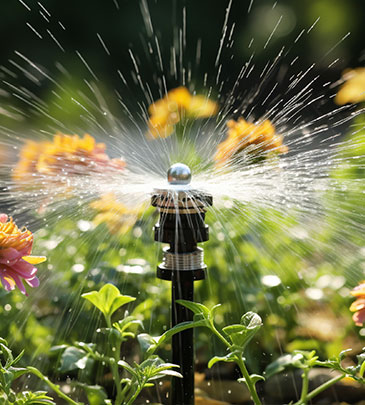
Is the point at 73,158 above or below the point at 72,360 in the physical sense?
above

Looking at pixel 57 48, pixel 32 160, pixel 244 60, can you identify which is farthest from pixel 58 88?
pixel 32 160

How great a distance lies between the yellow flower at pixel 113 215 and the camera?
1821 mm

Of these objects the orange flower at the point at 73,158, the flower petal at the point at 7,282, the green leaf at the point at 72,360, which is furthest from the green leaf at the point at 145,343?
the orange flower at the point at 73,158

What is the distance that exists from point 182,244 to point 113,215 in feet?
2.81

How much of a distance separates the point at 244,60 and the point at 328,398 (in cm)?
250

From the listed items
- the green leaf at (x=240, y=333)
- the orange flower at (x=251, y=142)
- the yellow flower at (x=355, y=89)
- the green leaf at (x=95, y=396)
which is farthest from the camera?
the yellow flower at (x=355, y=89)

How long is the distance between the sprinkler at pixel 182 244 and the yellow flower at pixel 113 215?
0.78 metres

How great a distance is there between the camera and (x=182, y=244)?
3.32ft

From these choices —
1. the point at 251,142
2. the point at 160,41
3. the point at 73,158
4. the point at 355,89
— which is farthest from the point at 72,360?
the point at 160,41

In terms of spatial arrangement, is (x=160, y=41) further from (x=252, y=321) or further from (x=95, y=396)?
(x=252, y=321)

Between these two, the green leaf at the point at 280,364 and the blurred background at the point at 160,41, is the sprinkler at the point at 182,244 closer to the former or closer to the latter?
the green leaf at the point at 280,364

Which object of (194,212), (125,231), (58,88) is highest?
(58,88)

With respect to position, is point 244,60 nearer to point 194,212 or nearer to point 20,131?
point 20,131

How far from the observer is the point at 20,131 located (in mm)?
3568
